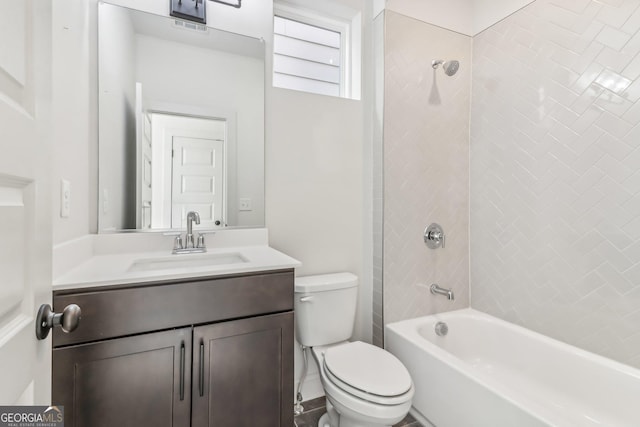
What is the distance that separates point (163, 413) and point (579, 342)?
1.99 meters

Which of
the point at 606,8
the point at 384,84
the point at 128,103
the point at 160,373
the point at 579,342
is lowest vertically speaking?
the point at 579,342

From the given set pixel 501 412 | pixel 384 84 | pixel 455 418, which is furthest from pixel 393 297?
pixel 384 84

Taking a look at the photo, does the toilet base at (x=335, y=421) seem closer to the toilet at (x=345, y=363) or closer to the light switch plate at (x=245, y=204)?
the toilet at (x=345, y=363)

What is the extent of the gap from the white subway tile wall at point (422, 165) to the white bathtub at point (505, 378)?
0.72ft

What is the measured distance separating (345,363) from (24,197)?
1.34 metres

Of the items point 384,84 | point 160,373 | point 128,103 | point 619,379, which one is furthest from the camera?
point 384,84

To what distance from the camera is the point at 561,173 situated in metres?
1.68

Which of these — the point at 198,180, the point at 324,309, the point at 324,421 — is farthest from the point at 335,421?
the point at 198,180

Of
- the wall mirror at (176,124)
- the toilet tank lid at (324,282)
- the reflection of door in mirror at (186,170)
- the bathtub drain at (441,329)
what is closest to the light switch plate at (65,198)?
the wall mirror at (176,124)

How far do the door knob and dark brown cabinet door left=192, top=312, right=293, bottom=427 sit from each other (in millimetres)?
592

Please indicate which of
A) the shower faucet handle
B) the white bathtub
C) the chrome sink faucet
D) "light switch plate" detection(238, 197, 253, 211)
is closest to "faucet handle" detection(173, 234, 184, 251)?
the chrome sink faucet

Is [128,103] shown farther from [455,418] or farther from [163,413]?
[455,418]

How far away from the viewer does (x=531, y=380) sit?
170 cm

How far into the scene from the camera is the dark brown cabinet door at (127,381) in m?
0.96
